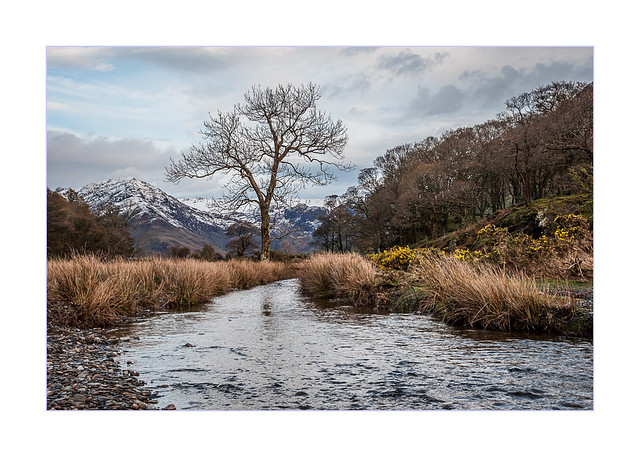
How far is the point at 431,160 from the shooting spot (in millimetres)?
27703

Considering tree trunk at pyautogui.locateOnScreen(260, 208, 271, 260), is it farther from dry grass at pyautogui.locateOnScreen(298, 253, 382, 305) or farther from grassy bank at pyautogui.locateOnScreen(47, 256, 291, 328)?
grassy bank at pyautogui.locateOnScreen(47, 256, 291, 328)

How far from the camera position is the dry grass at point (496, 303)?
5406 millimetres

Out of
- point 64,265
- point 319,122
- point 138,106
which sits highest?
point 319,122

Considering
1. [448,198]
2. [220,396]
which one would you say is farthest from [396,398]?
[448,198]

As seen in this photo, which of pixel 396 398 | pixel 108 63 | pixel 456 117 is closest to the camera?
pixel 396 398

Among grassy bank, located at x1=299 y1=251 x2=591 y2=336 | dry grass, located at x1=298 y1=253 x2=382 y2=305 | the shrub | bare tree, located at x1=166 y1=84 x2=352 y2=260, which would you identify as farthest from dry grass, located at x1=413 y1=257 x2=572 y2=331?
bare tree, located at x1=166 y1=84 x2=352 y2=260

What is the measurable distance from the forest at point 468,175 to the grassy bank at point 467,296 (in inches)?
96.8

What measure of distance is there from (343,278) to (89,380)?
7312mm

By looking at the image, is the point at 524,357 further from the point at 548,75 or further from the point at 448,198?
the point at 448,198

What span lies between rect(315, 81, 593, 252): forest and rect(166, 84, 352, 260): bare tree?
7.04 metres

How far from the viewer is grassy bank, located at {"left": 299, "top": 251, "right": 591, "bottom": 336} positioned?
536cm

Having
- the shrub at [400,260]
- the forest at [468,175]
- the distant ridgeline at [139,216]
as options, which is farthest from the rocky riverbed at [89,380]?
the shrub at [400,260]

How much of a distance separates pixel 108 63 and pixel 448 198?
25.2 m
